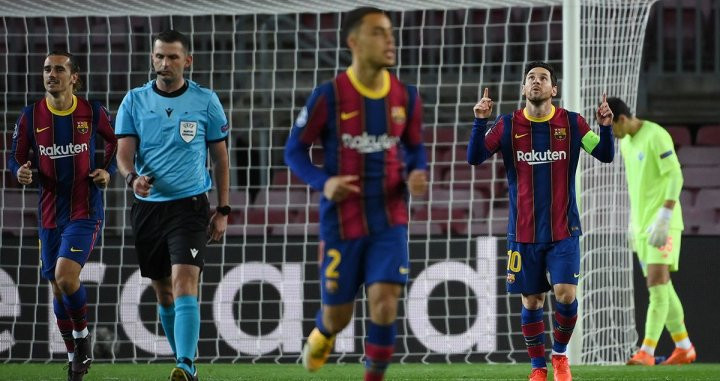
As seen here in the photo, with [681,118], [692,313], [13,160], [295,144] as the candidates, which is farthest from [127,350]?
[681,118]

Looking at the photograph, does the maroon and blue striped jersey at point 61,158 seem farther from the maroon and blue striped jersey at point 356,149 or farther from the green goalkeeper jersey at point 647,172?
the green goalkeeper jersey at point 647,172

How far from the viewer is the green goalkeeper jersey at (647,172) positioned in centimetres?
916

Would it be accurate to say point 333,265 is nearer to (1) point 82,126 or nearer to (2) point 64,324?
(1) point 82,126

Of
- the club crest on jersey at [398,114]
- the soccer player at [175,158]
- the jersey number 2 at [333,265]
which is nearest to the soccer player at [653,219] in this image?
the soccer player at [175,158]

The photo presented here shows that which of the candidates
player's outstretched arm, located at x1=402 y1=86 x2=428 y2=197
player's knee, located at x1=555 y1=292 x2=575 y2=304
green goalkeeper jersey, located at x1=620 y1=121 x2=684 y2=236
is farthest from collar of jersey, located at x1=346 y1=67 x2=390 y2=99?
green goalkeeper jersey, located at x1=620 y1=121 x2=684 y2=236

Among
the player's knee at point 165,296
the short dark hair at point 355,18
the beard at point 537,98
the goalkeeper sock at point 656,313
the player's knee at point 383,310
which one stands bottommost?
the goalkeeper sock at point 656,313

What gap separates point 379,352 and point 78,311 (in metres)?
2.90

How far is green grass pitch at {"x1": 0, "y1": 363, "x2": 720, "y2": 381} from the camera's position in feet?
25.9

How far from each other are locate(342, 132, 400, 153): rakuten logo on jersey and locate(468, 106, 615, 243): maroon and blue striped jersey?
1.88 meters

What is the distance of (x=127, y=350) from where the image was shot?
33.0ft

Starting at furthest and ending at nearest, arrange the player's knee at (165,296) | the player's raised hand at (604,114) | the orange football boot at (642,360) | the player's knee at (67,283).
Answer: the orange football boot at (642,360), the player's knee at (67,283), the player's knee at (165,296), the player's raised hand at (604,114)

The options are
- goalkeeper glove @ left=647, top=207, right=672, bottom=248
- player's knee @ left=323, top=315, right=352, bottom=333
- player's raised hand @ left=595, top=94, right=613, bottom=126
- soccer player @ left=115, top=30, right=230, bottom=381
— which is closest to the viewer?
player's knee @ left=323, top=315, right=352, bottom=333

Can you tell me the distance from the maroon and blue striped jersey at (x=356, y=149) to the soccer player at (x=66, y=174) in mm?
2512

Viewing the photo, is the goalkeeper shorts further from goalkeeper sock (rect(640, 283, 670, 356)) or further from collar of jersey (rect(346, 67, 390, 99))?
collar of jersey (rect(346, 67, 390, 99))
